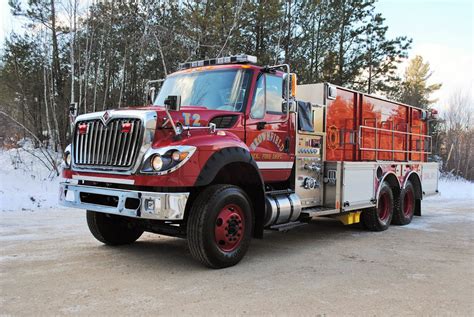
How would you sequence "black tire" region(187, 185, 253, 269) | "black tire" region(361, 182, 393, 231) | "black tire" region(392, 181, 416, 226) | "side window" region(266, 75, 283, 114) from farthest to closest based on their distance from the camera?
"black tire" region(392, 181, 416, 226) < "black tire" region(361, 182, 393, 231) < "side window" region(266, 75, 283, 114) < "black tire" region(187, 185, 253, 269)

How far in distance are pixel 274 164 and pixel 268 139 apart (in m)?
0.41

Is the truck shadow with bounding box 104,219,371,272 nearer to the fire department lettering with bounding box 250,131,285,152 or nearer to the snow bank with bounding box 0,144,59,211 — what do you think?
the fire department lettering with bounding box 250,131,285,152

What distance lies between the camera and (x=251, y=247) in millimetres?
6863

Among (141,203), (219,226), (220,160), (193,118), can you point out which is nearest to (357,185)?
(219,226)

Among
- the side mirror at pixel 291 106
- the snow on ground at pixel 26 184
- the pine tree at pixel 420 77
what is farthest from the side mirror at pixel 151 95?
the pine tree at pixel 420 77

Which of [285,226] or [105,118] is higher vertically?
[105,118]

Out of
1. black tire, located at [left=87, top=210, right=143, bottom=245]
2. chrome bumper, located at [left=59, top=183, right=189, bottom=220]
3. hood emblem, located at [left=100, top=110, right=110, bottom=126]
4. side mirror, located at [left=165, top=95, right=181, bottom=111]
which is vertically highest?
side mirror, located at [left=165, top=95, right=181, bottom=111]

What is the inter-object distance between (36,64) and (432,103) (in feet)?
106

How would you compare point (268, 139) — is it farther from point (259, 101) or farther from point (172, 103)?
point (172, 103)

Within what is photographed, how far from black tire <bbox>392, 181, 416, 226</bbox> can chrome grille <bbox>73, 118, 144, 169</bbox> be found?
6.65 m

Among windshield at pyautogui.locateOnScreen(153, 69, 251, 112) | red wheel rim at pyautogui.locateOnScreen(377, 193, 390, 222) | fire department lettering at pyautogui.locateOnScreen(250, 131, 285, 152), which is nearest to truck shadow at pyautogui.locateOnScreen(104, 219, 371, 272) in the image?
red wheel rim at pyautogui.locateOnScreen(377, 193, 390, 222)

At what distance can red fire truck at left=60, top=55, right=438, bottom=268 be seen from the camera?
5.03 metres

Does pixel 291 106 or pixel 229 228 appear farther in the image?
pixel 291 106

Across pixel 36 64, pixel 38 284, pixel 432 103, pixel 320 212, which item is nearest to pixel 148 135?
pixel 38 284
